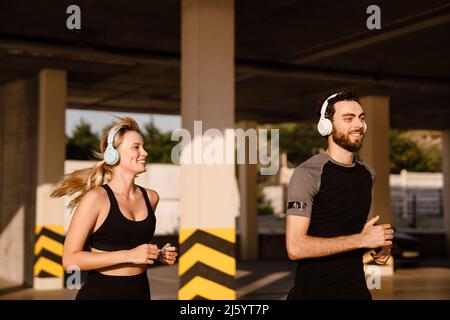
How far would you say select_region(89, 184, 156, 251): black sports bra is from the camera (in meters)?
4.69

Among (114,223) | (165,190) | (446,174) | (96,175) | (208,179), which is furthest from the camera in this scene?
(165,190)

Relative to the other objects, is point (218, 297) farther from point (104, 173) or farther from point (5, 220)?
point (5, 220)

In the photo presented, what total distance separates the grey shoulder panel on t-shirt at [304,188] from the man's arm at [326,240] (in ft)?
0.14

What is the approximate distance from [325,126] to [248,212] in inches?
896

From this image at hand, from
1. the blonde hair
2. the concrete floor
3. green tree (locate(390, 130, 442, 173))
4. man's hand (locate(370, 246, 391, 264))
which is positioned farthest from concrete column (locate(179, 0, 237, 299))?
green tree (locate(390, 130, 442, 173))

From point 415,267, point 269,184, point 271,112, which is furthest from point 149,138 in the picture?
point 415,267

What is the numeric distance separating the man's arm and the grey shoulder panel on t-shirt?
0.14ft

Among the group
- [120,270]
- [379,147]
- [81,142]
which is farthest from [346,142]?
[81,142]

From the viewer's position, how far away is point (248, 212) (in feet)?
89.1

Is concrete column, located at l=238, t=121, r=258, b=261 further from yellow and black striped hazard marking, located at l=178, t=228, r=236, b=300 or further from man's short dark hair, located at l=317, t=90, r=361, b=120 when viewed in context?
man's short dark hair, located at l=317, t=90, r=361, b=120

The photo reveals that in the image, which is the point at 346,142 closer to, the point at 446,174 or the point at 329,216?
the point at 329,216

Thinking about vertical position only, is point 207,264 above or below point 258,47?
below

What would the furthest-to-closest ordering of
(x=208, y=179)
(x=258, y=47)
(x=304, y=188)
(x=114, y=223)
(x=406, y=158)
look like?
(x=406, y=158) → (x=258, y=47) → (x=208, y=179) → (x=114, y=223) → (x=304, y=188)

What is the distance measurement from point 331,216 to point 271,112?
70.9 feet
